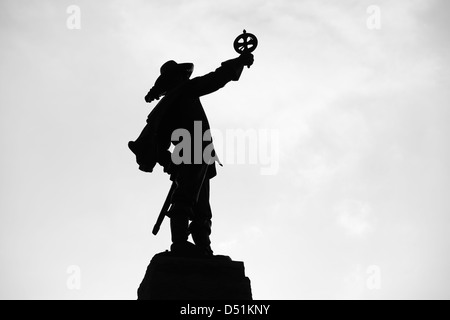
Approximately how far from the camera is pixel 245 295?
6.98 metres

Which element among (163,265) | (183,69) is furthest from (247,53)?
(163,265)

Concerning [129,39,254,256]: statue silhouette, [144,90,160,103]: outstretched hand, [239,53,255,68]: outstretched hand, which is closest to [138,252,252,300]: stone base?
[129,39,254,256]: statue silhouette

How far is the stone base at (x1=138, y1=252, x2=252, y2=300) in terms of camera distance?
22.3 ft

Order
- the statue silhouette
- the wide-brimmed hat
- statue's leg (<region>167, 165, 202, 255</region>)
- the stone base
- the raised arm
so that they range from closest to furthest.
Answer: the stone base, statue's leg (<region>167, 165, 202, 255</region>), the statue silhouette, the raised arm, the wide-brimmed hat

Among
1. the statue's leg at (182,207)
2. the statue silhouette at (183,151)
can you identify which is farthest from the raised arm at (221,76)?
the statue's leg at (182,207)

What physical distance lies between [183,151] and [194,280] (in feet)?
6.19

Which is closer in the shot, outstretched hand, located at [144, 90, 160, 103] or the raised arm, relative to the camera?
the raised arm

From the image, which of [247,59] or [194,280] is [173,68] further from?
[194,280]

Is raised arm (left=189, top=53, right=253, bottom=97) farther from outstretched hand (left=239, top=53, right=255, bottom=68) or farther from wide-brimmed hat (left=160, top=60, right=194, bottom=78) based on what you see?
wide-brimmed hat (left=160, top=60, right=194, bottom=78)

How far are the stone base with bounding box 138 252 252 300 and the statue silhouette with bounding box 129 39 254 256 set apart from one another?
0.43m

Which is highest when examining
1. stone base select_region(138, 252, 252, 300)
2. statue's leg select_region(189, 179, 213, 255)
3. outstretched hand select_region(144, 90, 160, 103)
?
outstretched hand select_region(144, 90, 160, 103)

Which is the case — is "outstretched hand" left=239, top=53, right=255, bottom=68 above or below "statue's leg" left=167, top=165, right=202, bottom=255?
above

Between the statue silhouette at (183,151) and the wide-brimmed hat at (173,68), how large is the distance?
2 centimetres
